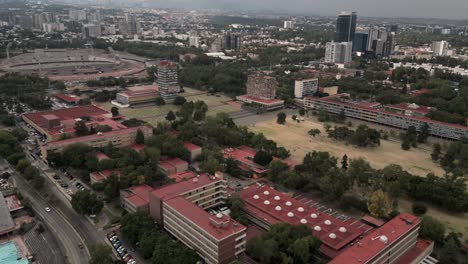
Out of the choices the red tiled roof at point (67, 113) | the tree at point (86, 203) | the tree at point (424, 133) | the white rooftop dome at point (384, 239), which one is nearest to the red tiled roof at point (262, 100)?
the tree at point (424, 133)

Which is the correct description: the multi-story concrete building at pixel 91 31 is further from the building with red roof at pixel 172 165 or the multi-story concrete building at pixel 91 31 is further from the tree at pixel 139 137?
the building with red roof at pixel 172 165

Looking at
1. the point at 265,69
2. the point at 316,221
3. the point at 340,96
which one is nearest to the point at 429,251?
the point at 316,221

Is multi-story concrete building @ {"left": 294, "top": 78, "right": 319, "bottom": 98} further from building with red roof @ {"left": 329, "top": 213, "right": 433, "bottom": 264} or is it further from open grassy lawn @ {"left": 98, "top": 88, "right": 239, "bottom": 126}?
building with red roof @ {"left": 329, "top": 213, "right": 433, "bottom": 264}

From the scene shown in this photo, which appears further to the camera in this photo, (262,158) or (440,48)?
(440,48)

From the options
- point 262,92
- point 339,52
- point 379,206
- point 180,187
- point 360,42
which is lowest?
point 379,206

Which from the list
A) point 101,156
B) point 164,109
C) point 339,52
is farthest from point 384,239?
point 339,52

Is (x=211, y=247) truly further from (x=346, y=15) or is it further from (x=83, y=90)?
(x=346, y=15)

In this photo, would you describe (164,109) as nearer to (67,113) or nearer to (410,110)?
(67,113)
